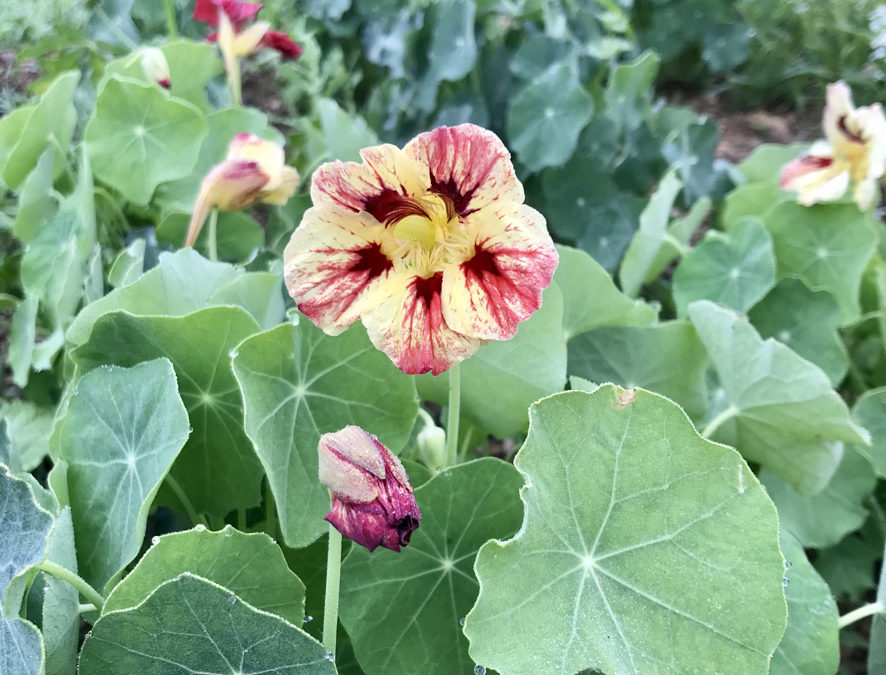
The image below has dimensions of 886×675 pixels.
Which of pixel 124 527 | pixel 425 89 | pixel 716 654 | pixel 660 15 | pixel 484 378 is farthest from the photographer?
pixel 660 15

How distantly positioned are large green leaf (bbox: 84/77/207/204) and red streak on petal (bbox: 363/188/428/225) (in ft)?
2.01

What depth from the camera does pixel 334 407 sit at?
72 centimetres

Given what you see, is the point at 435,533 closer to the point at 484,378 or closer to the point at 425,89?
the point at 484,378

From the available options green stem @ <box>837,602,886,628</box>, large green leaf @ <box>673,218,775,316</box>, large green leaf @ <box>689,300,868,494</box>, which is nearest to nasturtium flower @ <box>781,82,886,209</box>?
large green leaf @ <box>673,218,775,316</box>

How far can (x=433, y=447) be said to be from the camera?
2.42 ft

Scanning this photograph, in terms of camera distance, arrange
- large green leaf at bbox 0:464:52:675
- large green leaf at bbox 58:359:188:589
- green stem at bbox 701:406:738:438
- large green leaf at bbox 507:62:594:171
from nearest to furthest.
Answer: large green leaf at bbox 0:464:52:675 < large green leaf at bbox 58:359:188:589 < green stem at bbox 701:406:738:438 < large green leaf at bbox 507:62:594:171

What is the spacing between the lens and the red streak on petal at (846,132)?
1.14 metres

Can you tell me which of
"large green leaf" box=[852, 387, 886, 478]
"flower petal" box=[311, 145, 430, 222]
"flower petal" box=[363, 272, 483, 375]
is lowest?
"large green leaf" box=[852, 387, 886, 478]

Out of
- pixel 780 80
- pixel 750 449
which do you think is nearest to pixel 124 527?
pixel 750 449

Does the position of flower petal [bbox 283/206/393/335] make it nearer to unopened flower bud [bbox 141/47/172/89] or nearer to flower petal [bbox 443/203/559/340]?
flower petal [bbox 443/203/559/340]

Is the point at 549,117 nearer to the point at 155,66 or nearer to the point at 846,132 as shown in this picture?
the point at 846,132

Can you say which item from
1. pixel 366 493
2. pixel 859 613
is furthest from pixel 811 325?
pixel 366 493

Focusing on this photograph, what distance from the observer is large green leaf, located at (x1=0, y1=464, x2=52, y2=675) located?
1.63 ft

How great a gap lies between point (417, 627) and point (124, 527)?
26 cm
